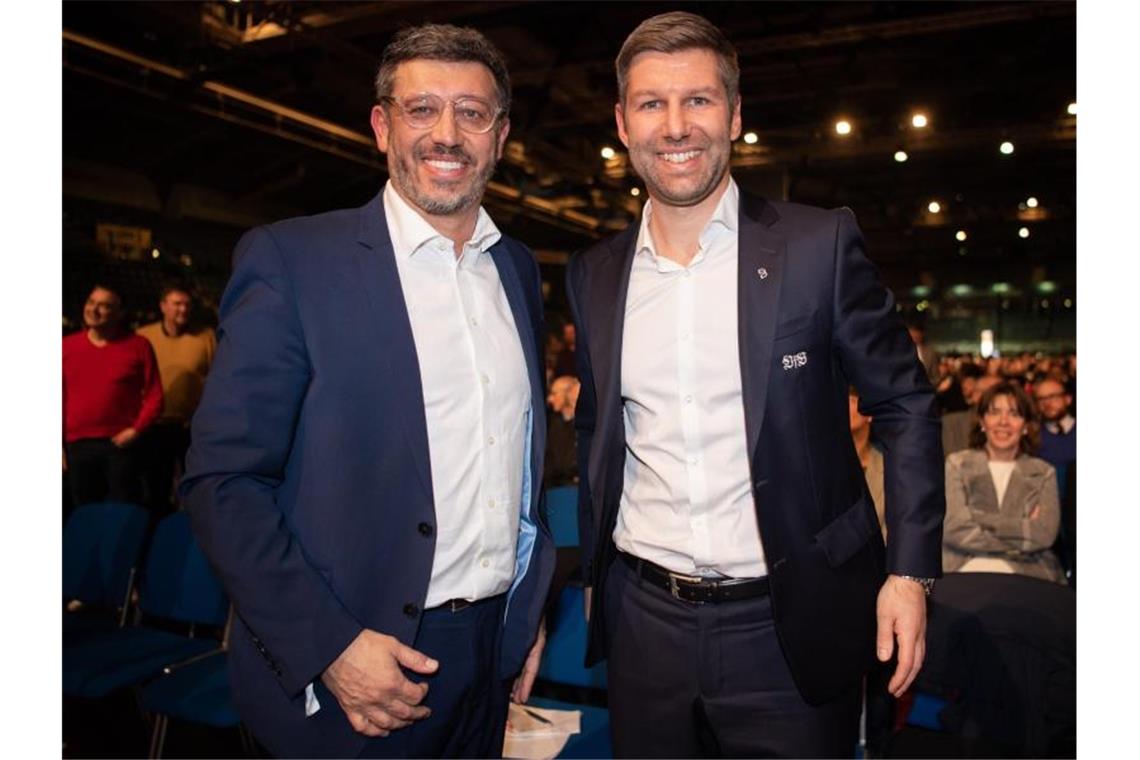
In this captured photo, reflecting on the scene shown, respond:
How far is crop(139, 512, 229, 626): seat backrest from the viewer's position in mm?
3607

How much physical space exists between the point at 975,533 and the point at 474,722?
3.10m

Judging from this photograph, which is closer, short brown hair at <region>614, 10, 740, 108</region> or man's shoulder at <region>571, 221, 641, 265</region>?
short brown hair at <region>614, 10, 740, 108</region>

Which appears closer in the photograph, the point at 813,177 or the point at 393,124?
the point at 393,124

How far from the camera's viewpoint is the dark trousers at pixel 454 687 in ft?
5.49

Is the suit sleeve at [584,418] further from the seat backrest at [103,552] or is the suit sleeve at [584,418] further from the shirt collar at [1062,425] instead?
the shirt collar at [1062,425]

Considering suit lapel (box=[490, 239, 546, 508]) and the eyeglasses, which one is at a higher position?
the eyeglasses

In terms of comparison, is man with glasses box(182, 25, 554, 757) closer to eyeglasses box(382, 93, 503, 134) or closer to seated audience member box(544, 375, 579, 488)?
eyeglasses box(382, 93, 503, 134)

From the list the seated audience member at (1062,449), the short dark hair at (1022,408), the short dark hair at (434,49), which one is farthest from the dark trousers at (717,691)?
the seated audience member at (1062,449)

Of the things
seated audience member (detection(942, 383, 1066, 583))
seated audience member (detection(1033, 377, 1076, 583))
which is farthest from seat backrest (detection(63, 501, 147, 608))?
seated audience member (detection(1033, 377, 1076, 583))

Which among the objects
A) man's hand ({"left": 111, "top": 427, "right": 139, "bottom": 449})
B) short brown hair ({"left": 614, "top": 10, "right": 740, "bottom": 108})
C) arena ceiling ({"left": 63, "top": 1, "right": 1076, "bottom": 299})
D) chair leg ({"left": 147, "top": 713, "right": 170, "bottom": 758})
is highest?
arena ceiling ({"left": 63, "top": 1, "right": 1076, "bottom": 299})

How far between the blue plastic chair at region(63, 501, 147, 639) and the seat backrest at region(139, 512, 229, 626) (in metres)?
0.08

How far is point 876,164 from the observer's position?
14.7 meters

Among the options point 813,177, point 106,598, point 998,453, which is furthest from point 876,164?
point 106,598

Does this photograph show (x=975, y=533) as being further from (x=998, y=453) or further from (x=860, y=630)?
(x=860, y=630)
